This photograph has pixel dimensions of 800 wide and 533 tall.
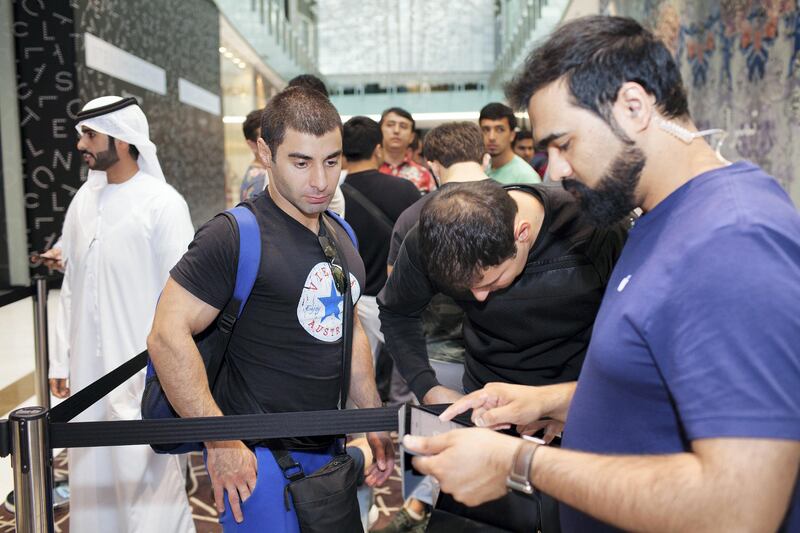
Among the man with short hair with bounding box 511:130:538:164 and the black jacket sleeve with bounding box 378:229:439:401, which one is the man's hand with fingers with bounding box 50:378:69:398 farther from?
the man with short hair with bounding box 511:130:538:164

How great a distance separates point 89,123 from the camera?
321cm

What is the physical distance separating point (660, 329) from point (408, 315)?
1469mm

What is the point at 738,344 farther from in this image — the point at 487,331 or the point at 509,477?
the point at 487,331

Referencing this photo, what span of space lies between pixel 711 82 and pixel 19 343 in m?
6.88

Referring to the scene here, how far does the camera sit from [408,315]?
248cm

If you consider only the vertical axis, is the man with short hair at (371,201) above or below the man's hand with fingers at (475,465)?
above

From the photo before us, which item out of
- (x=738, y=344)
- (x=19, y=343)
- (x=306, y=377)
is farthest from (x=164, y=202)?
(x=19, y=343)

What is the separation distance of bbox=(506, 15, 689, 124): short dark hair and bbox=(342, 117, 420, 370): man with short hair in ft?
9.13

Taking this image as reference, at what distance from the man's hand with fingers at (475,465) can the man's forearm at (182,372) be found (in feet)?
2.63

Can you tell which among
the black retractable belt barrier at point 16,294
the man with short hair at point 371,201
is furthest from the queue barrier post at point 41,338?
the man with short hair at point 371,201

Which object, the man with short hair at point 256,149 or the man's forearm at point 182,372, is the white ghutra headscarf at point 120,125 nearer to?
the man with short hair at point 256,149

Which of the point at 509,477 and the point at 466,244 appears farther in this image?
the point at 466,244

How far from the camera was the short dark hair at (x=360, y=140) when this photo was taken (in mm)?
4141

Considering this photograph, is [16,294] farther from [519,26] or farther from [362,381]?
[519,26]
